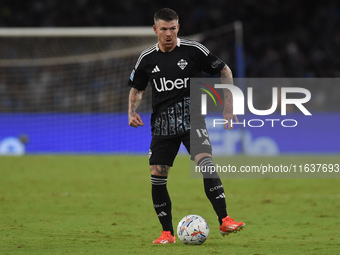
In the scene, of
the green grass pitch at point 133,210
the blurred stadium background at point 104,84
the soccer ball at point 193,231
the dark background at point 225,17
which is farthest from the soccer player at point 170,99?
the dark background at point 225,17

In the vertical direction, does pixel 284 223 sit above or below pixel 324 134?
below

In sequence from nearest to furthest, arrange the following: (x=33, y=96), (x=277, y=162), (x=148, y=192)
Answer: (x=148, y=192), (x=277, y=162), (x=33, y=96)

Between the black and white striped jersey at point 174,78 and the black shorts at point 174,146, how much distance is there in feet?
0.22

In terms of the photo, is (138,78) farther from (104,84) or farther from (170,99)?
(104,84)

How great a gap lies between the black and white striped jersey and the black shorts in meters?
0.07

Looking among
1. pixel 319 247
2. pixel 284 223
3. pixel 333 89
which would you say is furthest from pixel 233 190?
pixel 333 89

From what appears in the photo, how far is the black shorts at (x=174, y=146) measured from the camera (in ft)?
19.2

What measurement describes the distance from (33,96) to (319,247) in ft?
46.5

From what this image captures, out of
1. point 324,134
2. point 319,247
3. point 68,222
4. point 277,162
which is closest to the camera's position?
point 319,247

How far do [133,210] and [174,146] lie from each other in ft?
10.0

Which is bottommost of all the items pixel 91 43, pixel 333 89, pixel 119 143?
pixel 119 143

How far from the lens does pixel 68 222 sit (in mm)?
7574

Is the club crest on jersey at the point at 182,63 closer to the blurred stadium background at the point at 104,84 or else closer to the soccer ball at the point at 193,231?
the soccer ball at the point at 193,231

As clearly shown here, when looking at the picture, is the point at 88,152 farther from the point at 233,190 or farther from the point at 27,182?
the point at 233,190
